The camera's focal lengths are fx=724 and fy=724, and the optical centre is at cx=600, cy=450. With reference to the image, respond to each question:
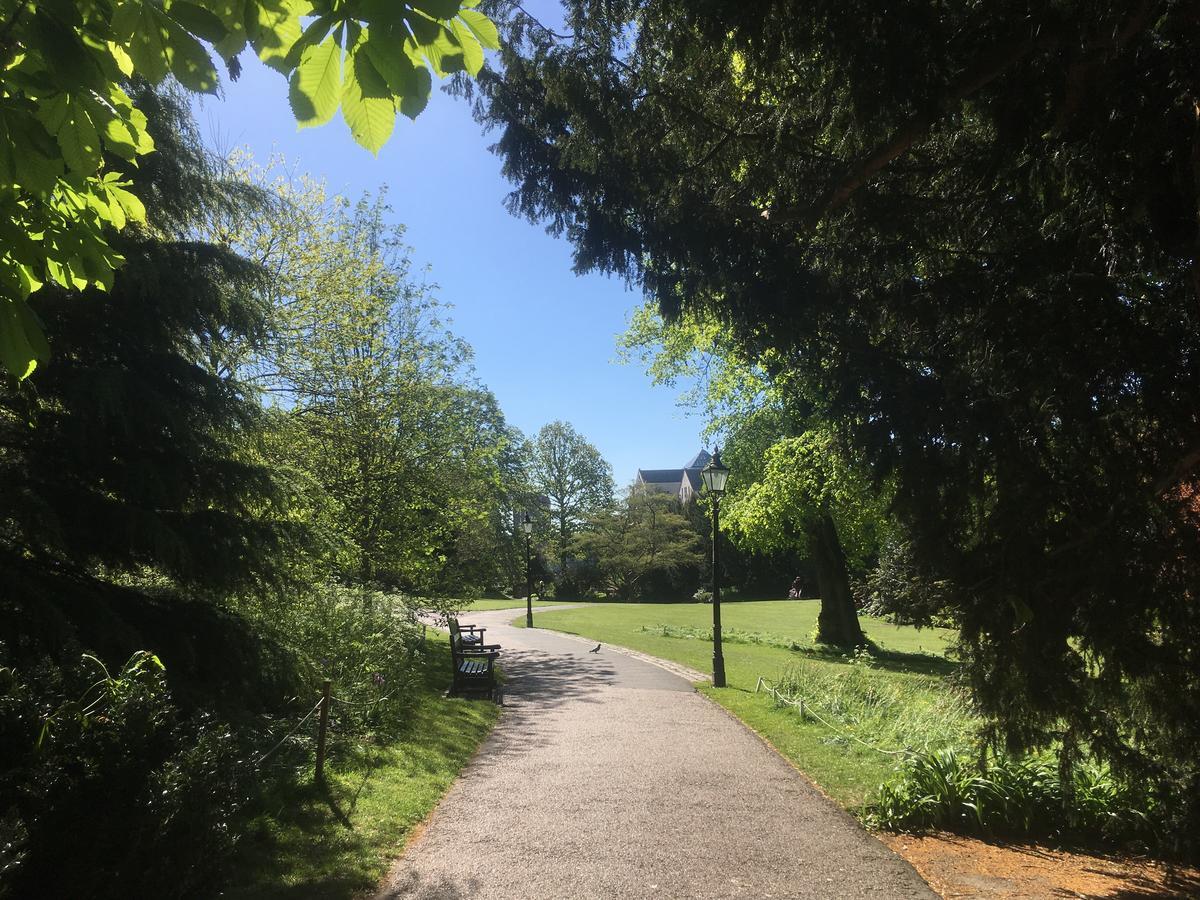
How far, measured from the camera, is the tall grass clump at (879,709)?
27.9ft

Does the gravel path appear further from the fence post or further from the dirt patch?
the fence post

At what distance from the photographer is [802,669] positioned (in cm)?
1412

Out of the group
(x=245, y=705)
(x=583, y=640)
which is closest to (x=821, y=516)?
(x=583, y=640)

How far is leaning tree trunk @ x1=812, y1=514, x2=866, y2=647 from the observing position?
23641 millimetres

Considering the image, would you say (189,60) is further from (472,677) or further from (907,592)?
(472,677)

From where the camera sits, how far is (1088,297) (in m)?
5.01

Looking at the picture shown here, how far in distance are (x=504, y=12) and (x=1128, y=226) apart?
4.73m

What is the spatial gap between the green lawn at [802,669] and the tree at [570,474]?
2157 centimetres

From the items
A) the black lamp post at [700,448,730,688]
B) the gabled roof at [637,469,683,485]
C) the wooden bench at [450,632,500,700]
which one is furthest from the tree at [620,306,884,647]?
the gabled roof at [637,469,683,485]

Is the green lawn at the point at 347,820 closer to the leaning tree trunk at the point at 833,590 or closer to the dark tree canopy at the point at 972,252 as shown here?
the dark tree canopy at the point at 972,252

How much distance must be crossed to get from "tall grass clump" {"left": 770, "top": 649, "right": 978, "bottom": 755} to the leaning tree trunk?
384 inches

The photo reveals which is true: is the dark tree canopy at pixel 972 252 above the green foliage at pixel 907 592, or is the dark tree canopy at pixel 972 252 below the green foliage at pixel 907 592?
above

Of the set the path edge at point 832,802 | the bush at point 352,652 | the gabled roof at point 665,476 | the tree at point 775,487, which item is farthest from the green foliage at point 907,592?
the gabled roof at point 665,476

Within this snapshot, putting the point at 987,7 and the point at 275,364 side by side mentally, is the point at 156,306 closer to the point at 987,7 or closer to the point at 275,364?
the point at 987,7
